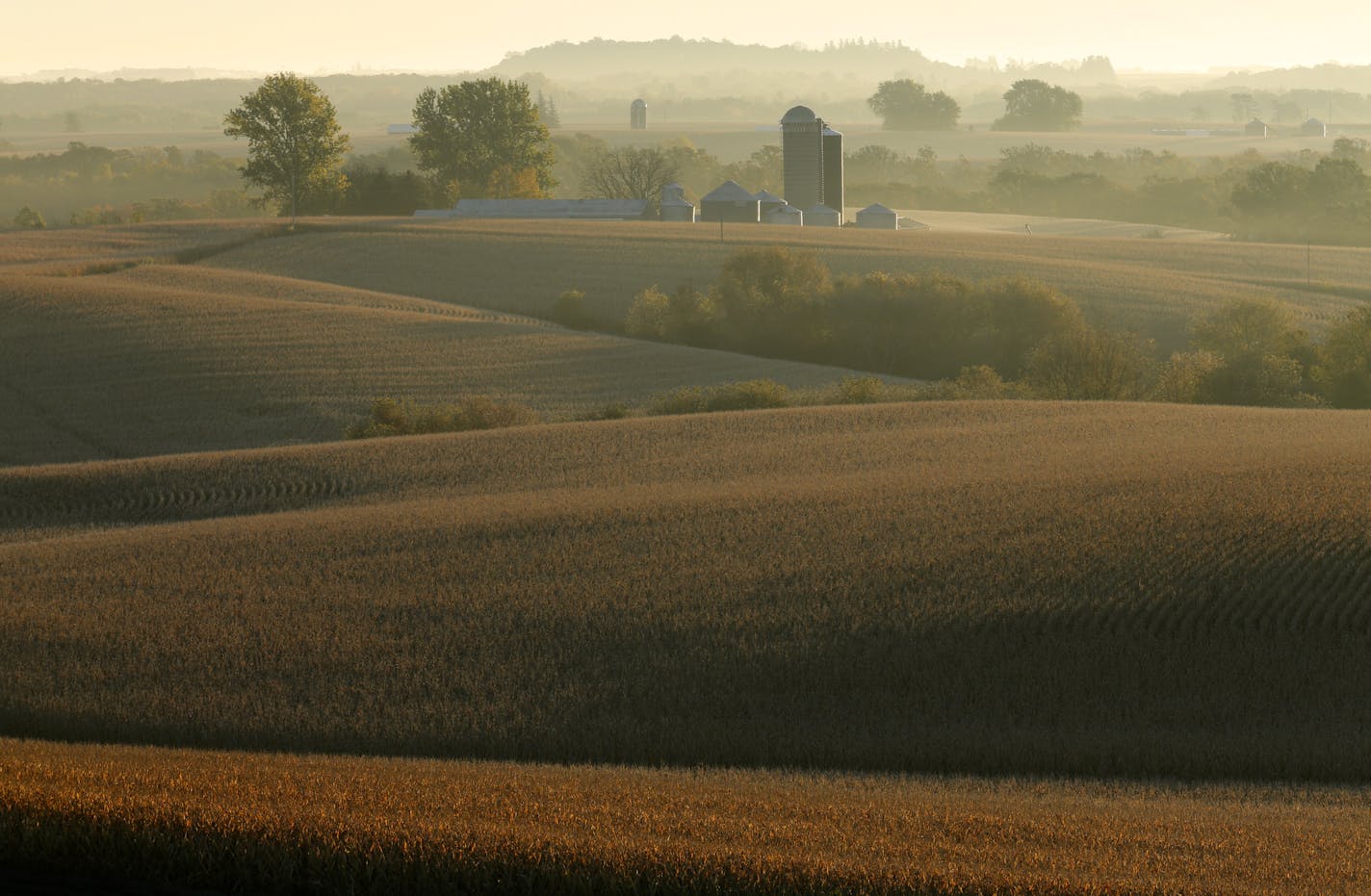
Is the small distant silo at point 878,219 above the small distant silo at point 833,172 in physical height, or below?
below

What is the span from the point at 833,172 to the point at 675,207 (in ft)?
42.4

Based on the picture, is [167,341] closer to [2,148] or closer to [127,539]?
[127,539]

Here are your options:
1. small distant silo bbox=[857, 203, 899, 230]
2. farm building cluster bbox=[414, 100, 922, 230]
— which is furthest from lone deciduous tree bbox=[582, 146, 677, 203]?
small distant silo bbox=[857, 203, 899, 230]

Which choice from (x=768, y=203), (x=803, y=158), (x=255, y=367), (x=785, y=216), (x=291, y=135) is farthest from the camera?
(x=803, y=158)

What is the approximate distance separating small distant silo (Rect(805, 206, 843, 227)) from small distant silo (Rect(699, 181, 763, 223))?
4.88m

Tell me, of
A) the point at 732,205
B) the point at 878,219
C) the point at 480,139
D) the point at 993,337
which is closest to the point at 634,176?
the point at 480,139

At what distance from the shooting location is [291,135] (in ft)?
332

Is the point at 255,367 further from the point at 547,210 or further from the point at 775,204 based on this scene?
the point at 775,204

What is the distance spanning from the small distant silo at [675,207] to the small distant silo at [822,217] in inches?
332

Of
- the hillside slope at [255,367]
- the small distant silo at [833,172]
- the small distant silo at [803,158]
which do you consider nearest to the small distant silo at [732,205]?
the small distant silo at [803,158]

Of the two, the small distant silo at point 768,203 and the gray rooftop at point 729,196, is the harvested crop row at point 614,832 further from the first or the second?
the small distant silo at point 768,203

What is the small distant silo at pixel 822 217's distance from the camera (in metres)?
105

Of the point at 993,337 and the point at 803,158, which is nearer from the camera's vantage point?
the point at 993,337

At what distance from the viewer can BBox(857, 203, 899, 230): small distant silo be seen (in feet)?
348
